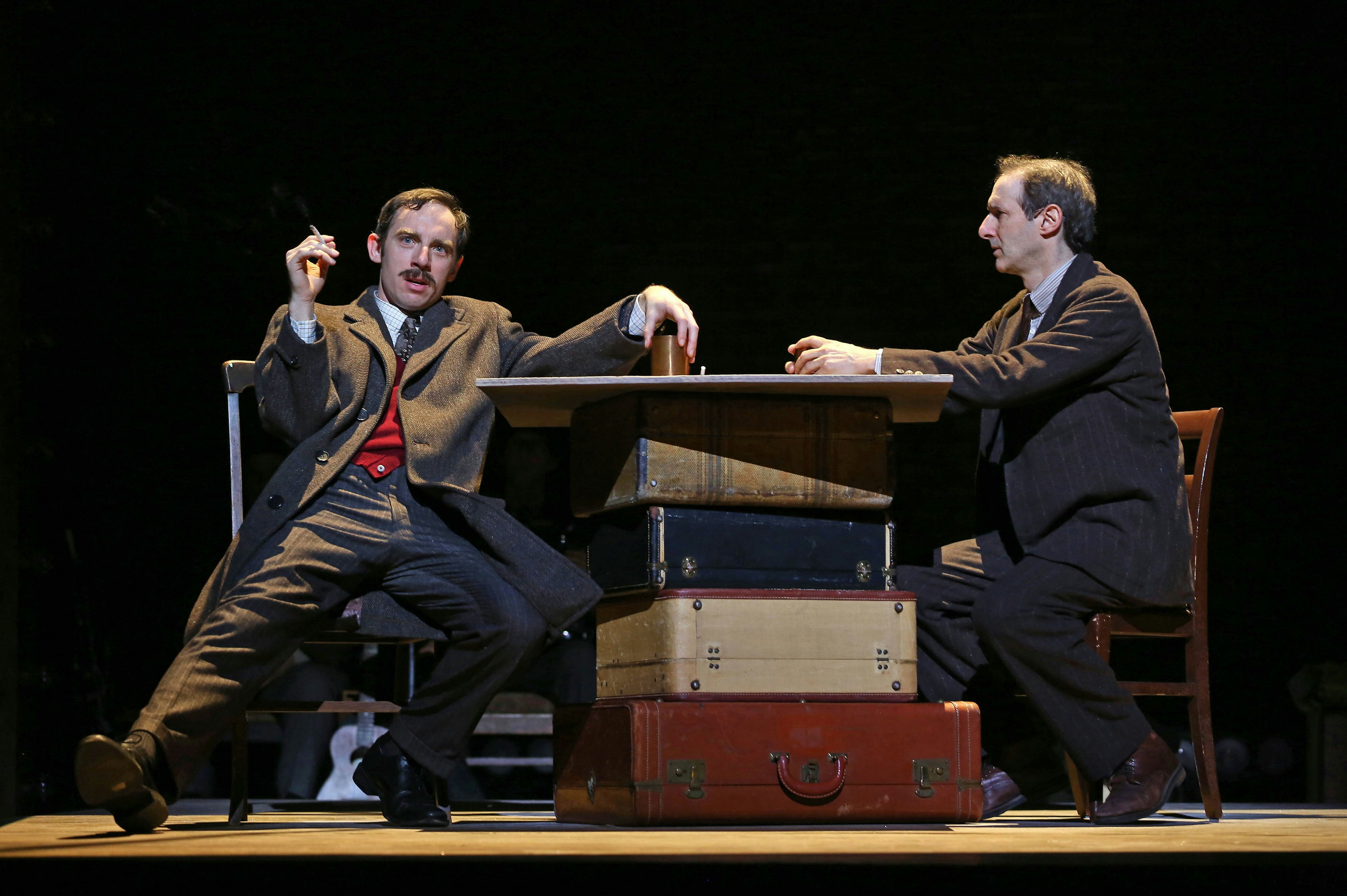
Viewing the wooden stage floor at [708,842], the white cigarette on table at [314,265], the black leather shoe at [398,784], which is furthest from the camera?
the white cigarette on table at [314,265]

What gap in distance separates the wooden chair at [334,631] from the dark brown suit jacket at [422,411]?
0.20 m

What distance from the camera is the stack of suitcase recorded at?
2.30m

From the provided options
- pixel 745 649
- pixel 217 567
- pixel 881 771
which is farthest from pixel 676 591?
pixel 217 567

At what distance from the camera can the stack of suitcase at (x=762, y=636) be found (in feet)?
7.56

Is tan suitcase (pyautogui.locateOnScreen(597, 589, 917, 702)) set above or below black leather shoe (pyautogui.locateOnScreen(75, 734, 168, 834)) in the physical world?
above

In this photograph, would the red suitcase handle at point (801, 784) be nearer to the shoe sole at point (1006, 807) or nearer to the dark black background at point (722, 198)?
the shoe sole at point (1006, 807)

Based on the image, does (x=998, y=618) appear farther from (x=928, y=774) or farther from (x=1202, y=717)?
(x=1202, y=717)

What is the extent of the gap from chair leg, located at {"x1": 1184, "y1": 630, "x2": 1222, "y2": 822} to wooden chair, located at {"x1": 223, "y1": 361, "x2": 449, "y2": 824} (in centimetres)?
171

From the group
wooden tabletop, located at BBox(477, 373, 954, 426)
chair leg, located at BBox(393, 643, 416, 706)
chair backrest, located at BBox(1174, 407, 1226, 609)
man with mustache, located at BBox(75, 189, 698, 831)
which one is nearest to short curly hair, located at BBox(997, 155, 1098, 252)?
chair backrest, located at BBox(1174, 407, 1226, 609)

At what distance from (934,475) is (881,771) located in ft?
7.33

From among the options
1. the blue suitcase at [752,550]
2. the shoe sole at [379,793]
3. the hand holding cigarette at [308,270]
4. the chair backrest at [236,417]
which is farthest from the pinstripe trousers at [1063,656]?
the chair backrest at [236,417]

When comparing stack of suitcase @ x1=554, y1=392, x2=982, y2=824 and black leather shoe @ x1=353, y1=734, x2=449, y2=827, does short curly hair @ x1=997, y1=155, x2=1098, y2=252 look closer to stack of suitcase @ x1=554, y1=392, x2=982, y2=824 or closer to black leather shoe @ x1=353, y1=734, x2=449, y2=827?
stack of suitcase @ x1=554, y1=392, x2=982, y2=824

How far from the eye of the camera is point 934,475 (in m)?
4.46

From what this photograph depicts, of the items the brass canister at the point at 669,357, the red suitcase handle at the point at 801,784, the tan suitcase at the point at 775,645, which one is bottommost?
the red suitcase handle at the point at 801,784
